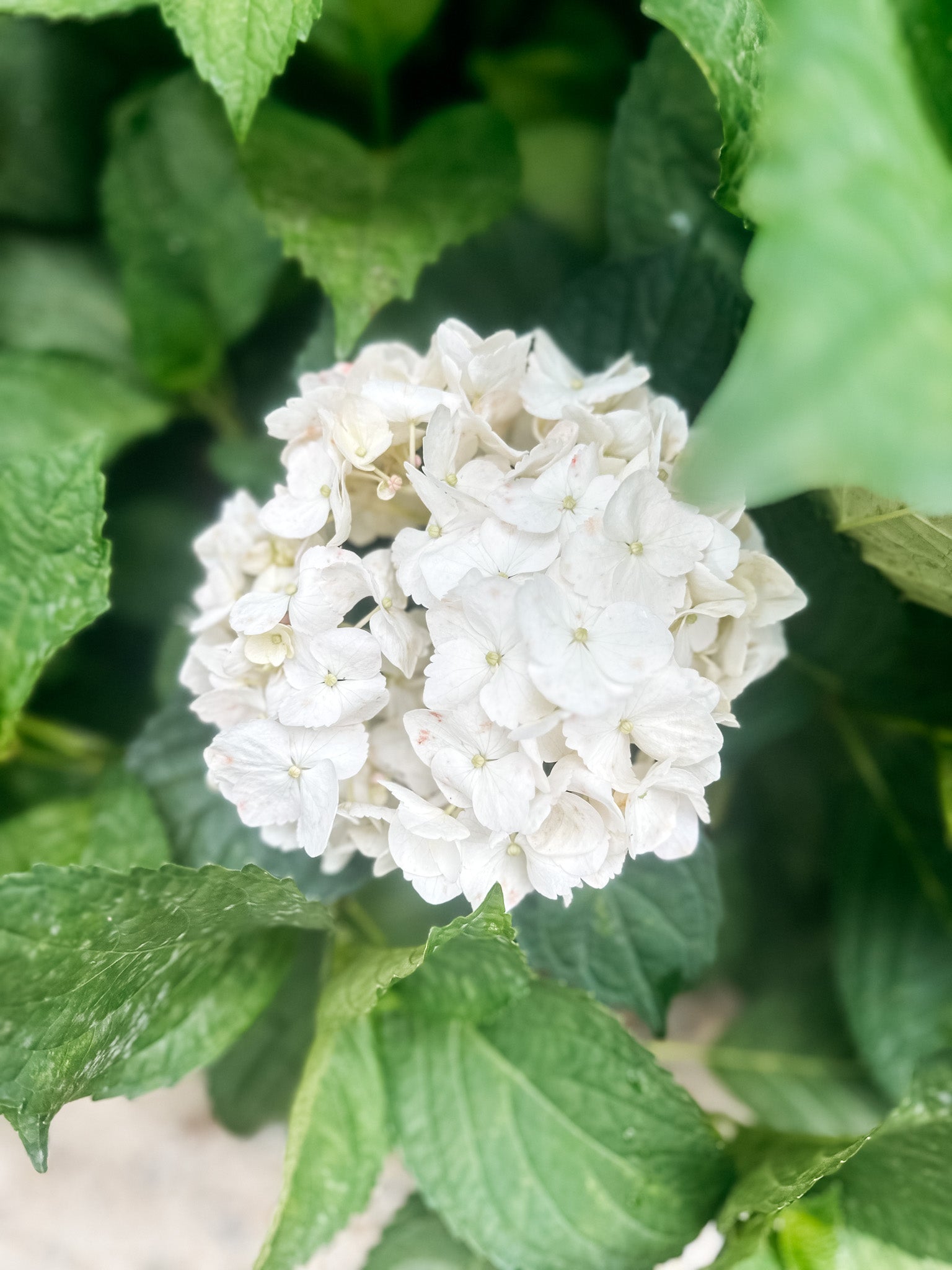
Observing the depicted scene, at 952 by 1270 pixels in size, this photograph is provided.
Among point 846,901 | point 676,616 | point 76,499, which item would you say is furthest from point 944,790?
point 76,499

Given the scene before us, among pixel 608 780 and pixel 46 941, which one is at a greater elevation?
pixel 608 780

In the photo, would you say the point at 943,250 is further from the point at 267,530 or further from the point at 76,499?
the point at 76,499

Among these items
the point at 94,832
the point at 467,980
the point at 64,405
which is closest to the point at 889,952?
the point at 467,980

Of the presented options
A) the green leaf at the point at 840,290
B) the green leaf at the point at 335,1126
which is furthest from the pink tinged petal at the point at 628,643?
the green leaf at the point at 335,1126

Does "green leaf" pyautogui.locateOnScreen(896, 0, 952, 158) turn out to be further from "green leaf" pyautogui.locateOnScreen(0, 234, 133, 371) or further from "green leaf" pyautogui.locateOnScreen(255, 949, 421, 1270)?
"green leaf" pyautogui.locateOnScreen(0, 234, 133, 371)

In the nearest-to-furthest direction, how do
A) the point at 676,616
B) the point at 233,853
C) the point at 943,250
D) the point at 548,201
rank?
1. the point at 943,250
2. the point at 676,616
3. the point at 233,853
4. the point at 548,201

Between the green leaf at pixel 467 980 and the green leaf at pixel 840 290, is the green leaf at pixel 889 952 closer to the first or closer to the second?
the green leaf at pixel 467 980

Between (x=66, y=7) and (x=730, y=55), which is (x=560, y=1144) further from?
(x=66, y=7)
